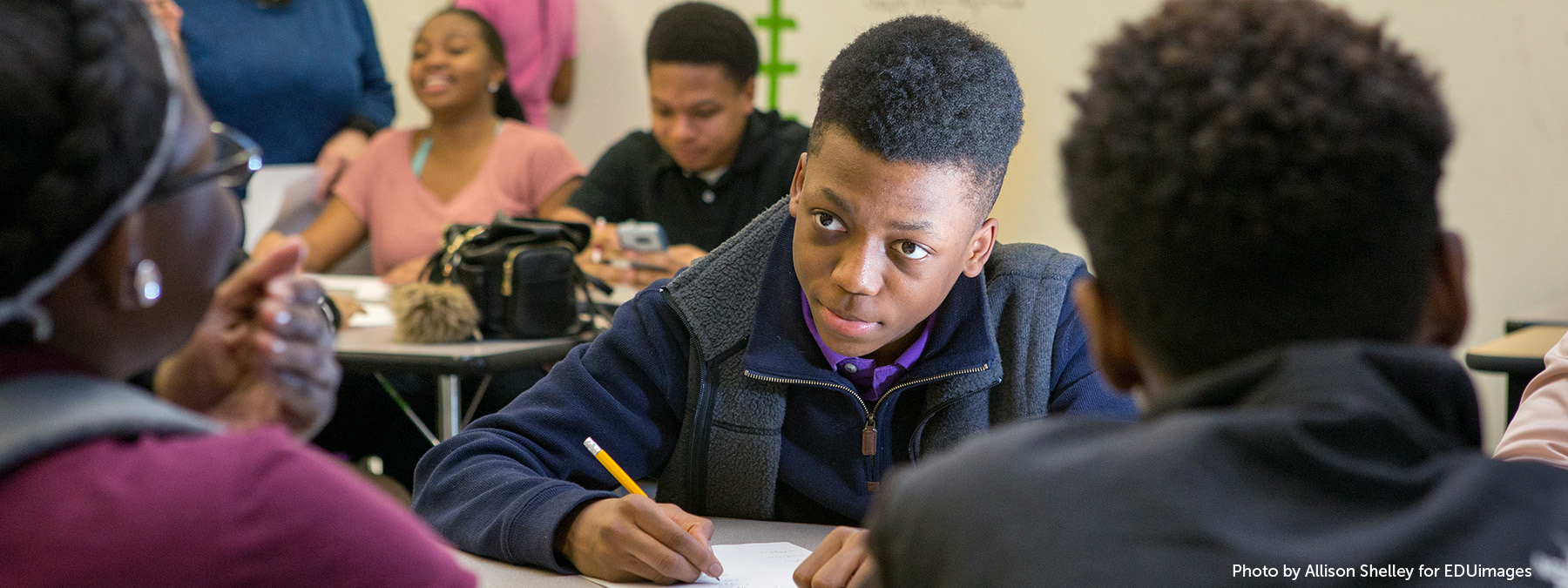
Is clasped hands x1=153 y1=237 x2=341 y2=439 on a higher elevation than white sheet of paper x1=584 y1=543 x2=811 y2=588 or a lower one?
higher

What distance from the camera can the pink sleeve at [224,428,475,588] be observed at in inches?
25.9

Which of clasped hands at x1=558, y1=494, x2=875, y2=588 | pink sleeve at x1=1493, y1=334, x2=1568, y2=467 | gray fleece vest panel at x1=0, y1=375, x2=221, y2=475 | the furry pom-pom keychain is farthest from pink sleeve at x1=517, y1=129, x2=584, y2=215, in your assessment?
gray fleece vest panel at x1=0, y1=375, x2=221, y2=475

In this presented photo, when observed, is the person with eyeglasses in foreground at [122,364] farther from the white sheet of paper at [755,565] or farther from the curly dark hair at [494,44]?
the curly dark hair at [494,44]

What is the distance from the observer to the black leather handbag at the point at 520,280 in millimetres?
2752

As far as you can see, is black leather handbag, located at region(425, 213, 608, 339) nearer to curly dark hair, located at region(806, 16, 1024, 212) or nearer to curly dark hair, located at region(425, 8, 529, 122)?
curly dark hair, located at region(806, 16, 1024, 212)

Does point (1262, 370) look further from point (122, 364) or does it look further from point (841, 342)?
point (841, 342)

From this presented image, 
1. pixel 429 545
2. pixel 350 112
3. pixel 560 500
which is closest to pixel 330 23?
pixel 350 112

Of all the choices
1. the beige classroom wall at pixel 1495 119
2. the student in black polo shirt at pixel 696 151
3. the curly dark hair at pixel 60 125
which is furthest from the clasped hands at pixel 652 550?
the student in black polo shirt at pixel 696 151

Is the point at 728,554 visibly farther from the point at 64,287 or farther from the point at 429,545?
the point at 64,287

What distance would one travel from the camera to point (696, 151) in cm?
370

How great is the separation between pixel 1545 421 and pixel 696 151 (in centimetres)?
262

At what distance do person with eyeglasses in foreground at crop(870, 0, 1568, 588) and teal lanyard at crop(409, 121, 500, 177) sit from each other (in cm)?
358

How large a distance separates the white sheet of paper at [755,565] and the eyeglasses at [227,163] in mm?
631

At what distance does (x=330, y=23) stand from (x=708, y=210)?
4.89 feet
